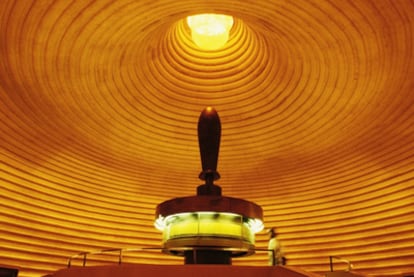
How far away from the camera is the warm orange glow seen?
30.1 feet

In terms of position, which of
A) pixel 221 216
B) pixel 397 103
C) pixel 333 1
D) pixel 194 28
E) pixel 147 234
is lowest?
pixel 221 216

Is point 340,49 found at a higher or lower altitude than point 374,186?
higher

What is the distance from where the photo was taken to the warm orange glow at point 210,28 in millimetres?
9177

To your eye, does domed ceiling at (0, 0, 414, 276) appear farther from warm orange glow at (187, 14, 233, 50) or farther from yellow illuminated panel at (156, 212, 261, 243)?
yellow illuminated panel at (156, 212, 261, 243)

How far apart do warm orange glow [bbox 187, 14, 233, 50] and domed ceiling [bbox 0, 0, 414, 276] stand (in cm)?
45

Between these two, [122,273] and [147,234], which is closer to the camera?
[122,273]

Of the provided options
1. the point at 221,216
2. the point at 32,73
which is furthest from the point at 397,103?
the point at 32,73

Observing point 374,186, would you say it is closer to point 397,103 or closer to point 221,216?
point 397,103

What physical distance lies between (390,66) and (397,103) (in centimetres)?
109

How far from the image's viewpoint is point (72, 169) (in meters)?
10.3

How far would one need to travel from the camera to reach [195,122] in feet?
37.3

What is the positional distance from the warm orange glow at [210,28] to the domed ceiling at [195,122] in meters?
0.45

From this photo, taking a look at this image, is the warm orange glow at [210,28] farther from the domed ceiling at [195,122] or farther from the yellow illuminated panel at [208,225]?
the yellow illuminated panel at [208,225]

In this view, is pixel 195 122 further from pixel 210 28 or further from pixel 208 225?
pixel 208 225
